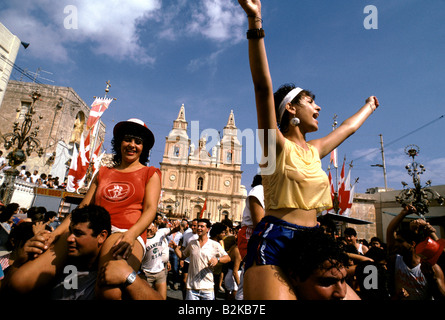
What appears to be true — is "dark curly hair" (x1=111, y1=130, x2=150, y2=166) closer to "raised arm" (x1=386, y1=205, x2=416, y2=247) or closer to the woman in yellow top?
the woman in yellow top

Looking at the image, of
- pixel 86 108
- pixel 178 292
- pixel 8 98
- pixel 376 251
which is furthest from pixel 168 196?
pixel 376 251

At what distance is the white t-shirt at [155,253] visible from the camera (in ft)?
18.1

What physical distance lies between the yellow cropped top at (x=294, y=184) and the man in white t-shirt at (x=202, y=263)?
415cm

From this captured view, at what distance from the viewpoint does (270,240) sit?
141cm

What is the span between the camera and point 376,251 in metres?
4.74

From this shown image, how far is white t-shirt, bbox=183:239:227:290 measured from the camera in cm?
518

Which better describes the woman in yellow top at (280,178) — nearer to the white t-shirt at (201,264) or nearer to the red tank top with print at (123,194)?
the red tank top with print at (123,194)

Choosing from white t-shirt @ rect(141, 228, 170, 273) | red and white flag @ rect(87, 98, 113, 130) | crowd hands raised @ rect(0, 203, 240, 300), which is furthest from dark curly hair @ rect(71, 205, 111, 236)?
red and white flag @ rect(87, 98, 113, 130)

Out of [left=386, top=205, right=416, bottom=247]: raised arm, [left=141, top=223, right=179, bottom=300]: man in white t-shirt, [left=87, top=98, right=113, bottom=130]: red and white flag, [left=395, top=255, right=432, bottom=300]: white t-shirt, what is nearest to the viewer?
[left=386, top=205, right=416, bottom=247]: raised arm

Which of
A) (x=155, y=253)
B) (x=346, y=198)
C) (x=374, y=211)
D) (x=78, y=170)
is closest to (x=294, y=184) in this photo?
(x=155, y=253)

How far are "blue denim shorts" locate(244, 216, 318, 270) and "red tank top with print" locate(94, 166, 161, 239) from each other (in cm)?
113

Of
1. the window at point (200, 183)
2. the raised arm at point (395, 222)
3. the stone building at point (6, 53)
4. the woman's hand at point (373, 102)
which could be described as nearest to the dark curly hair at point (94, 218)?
the woman's hand at point (373, 102)

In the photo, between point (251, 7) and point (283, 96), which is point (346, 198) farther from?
point (251, 7)

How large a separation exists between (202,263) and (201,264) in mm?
30
